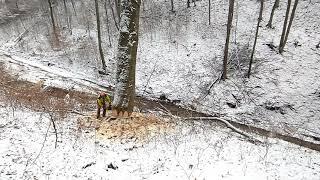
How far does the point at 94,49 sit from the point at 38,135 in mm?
19280

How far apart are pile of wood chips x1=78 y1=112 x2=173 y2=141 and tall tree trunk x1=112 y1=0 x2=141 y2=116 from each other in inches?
16.8

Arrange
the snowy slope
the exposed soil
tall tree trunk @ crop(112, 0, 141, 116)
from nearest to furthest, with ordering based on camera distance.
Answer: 1. tall tree trunk @ crop(112, 0, 141, 116)
2. the exposed soil
3. the snowy slope

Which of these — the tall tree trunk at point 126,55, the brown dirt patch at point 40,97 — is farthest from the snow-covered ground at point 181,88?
the tall tree trunk at point 126,55

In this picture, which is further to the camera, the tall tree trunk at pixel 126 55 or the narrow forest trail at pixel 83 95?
the narrow forest trail at pixel 83 95

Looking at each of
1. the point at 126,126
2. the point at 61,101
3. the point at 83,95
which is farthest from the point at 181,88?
the point at 126,126

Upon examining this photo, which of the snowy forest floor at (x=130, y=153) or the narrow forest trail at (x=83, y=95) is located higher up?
the snowy forest floor at (x=130, y=153)

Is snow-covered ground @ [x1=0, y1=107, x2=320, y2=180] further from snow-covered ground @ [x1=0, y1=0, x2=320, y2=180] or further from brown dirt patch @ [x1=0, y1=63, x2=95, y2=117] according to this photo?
brown dirt patch @ [x1=0, y1=63, x2=95, y2=117]

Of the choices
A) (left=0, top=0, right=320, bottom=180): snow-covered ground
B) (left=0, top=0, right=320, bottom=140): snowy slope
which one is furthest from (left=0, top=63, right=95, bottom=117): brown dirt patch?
(left=0, top=0, right=320, bottom=140): snowy slope

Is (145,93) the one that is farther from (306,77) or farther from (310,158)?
(310,158)

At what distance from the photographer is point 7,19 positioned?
3822 centimetres

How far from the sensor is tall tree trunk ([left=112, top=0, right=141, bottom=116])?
32.5 feet

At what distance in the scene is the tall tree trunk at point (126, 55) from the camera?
9.90m

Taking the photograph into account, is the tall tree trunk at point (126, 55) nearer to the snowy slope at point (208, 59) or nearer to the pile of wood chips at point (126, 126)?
the pile of wood chips at point (126, 126)

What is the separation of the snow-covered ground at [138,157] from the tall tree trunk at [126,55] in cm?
148
